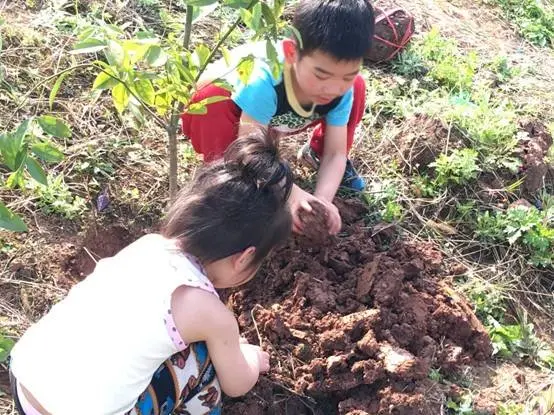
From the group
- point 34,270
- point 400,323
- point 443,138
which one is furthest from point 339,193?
point 34,270

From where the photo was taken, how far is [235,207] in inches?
62.0

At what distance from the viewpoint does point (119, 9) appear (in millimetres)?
3203

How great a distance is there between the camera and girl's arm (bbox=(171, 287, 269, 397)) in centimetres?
159

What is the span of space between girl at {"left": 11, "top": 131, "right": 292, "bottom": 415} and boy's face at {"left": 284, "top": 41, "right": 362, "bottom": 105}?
1.81 feet

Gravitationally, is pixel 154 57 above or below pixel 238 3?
below

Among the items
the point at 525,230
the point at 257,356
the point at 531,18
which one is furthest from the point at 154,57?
the point at 531,18

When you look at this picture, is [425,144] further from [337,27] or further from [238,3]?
[238,3]

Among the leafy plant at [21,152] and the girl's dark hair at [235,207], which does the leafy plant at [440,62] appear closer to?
the girl's dark hair at [235,207]

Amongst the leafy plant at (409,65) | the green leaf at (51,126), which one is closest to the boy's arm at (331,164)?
the leafy plant at (409,65)

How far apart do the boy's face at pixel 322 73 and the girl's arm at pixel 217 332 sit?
2.86 feet

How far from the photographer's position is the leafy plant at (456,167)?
2688 mm

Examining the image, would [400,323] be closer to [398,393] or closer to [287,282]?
[398,393]

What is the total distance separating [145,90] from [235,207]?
35 cm

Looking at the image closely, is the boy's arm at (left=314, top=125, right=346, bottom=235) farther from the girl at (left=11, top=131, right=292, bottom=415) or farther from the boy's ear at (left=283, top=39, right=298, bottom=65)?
the girl at (left=11, top=131, right=292, bottom=415)
